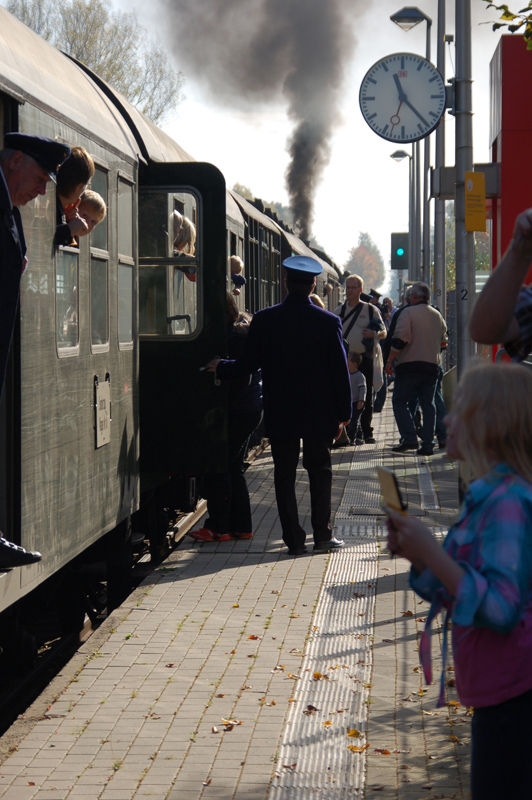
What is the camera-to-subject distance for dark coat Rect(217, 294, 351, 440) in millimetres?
7980

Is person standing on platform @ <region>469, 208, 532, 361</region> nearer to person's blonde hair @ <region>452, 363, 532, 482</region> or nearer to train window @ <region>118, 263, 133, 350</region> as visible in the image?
person's blonde hair @ <region>452, 363, 532, 482</region>

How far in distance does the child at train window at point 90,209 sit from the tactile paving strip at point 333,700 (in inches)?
97.6

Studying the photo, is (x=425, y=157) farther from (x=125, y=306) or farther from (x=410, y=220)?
(x=125, y=306)

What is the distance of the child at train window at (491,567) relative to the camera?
93.8 inches

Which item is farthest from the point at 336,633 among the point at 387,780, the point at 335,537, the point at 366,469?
the point at 366,469

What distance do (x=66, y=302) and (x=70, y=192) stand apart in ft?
1.79

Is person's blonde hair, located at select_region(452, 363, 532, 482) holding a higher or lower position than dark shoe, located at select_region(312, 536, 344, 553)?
higher

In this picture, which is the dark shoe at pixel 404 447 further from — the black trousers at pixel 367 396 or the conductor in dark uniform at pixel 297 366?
the conductor in dark uniform at pixel 297 366

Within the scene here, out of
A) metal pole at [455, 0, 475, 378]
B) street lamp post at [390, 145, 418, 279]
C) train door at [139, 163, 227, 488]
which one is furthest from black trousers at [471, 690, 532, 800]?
street lamp post at [390, 145, 418, 279]

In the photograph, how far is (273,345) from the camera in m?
8.00

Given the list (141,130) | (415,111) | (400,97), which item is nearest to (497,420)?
(141,130)

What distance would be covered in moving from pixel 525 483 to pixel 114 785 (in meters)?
2.31

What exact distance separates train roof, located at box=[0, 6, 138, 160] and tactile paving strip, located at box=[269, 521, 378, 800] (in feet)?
9.54

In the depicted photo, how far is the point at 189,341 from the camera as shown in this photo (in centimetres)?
795
